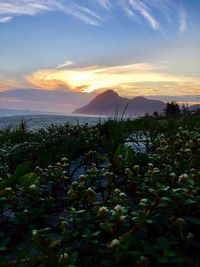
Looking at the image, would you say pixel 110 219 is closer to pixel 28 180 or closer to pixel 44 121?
pixel 28 180

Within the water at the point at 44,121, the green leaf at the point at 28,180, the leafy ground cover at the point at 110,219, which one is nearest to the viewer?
the leafy ground cover at the point at 110,219

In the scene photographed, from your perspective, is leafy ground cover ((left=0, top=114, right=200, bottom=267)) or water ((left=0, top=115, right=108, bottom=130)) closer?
leafy ground cover ((left=0, top=114, right=200, bottom=267))

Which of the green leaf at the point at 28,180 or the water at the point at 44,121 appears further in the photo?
Result: the water at the point at 44,121

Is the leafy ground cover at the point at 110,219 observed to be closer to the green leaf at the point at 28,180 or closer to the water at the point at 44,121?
the green leaf at the point at 28,180

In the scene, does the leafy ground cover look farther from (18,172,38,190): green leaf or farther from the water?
the water

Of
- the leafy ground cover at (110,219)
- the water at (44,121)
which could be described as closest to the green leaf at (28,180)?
the leafy ground cover at (110,219)

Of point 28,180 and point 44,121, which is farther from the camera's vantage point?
point 44,121

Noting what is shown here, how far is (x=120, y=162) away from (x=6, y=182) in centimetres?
Result: 139

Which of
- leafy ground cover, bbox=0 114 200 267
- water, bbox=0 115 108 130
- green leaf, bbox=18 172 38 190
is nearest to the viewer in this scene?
leafy ground cover, bbox=0 114 200 267

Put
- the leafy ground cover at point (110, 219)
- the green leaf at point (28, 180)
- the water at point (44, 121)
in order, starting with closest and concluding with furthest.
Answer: the leafy ground cover at point (110, 219), the green leaf at point (28, 180), the water at point (44, 121)

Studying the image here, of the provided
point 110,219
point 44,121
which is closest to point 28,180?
point 110,219

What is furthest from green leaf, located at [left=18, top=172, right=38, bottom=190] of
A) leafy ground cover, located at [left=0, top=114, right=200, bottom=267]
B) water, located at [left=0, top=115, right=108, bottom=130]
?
water, located at [left=0, top=115, right=108, bottom=130]

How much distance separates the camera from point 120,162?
5.10m

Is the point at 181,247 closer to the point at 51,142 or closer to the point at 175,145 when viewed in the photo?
the point at 175,145
